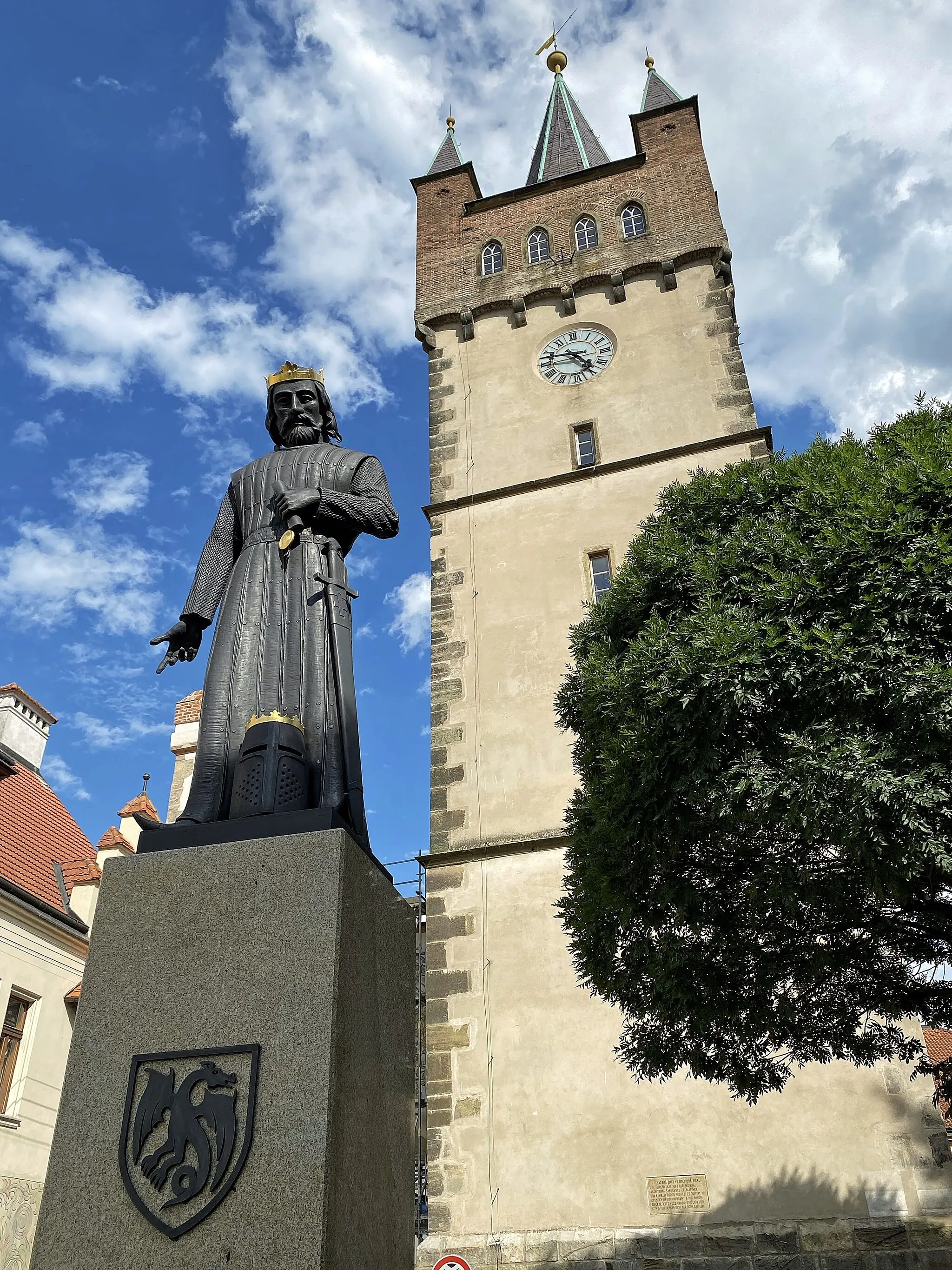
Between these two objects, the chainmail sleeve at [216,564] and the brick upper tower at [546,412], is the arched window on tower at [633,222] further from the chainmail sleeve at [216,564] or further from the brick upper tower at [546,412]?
the chainmail sleeve at [216,564]

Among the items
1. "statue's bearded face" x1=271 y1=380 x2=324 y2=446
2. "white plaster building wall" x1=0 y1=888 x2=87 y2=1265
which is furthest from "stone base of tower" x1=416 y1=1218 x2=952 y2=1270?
"statue's bearded face" x1=271 y1=380 x2=324 y2=446

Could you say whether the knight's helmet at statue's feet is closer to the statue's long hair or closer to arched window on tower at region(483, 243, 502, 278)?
the statue's long hair

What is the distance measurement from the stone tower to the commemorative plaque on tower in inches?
359

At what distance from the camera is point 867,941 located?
923 cm

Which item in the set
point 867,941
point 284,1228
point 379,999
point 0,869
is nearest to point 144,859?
point 379,999

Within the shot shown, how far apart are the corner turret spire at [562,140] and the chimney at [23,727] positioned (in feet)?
56.7

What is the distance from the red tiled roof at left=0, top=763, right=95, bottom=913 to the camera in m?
18.2

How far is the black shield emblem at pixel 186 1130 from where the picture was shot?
12.0 ft

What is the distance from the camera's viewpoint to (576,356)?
65.3 ft

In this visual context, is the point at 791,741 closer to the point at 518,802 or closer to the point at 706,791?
the point at 706,791

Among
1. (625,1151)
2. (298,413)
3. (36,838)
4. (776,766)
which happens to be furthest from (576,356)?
(298,413)

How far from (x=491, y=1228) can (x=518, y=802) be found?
5677mm

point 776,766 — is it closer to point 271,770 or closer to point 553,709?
point 271,770

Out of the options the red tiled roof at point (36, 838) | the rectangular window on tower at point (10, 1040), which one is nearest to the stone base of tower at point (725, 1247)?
the rectangular window on tower at point (10, 1040)
